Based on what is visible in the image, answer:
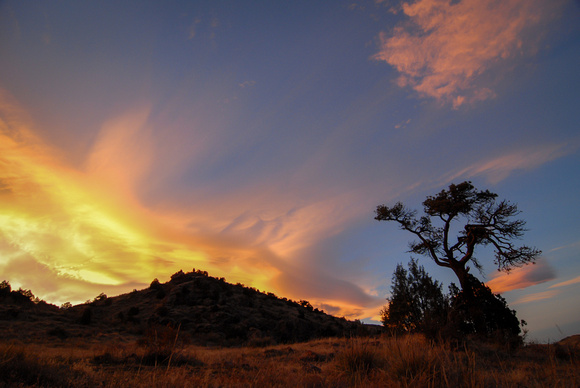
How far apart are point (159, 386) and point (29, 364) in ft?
10.8

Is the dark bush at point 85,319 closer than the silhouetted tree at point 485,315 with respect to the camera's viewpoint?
No

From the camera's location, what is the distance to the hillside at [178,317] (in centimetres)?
2345

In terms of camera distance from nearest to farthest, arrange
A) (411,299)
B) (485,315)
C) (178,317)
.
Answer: (485,315) → (411,299) → (178,317)

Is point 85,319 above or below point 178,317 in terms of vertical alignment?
below

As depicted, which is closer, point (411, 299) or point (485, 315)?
point (485, 315)

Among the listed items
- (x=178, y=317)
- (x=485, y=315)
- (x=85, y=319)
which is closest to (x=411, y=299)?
(x=485, y=315)

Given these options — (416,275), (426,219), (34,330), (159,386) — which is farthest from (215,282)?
(159,386)

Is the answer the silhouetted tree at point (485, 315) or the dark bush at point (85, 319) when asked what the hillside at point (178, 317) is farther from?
the silhouetted tree at point (485, 315)

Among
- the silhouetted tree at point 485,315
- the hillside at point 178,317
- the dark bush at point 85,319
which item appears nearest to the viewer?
the silhouetted tree at point 485,315

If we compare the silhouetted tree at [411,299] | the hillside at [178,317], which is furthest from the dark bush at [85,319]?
the silhouetted tree at [411,299]

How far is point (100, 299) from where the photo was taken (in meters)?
40.5

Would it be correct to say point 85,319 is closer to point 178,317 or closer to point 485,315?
point 178,317

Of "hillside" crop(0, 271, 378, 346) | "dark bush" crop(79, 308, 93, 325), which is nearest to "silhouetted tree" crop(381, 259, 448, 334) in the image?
"hillside" crop(0, 271, 378, 346)

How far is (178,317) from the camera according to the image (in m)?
32.5
